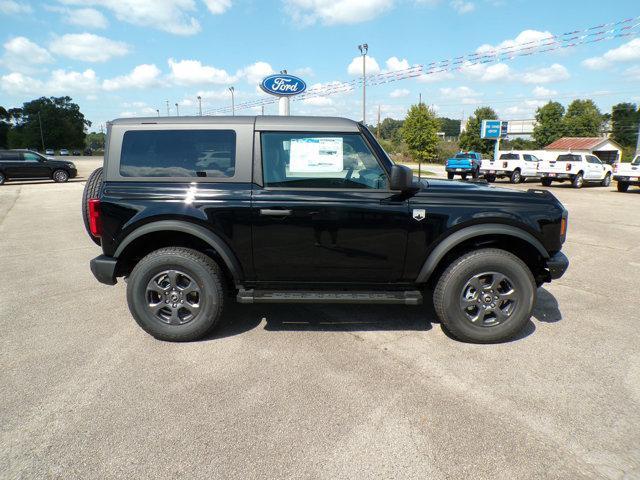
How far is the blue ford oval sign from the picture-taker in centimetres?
1463

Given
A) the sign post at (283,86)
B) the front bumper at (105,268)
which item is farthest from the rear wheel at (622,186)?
the front bumper at (105,268)

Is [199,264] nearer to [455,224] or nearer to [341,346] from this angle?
[341,346]

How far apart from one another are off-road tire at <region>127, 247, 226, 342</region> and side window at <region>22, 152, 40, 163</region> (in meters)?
20.4

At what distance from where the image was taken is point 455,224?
3.37m

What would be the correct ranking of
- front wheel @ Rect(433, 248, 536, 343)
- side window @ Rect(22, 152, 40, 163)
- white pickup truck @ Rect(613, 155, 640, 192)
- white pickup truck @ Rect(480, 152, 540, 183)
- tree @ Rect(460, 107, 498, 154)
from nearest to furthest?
front wheel @ Rect(433, 248, 536, 343), white pickup truck @ Rect(613, 155, 640, 192), side window @ Rect(22, 152, 40, 163), white pickup truck @ Rect(480, 152, 540, 183), tree @ Rect(460, 107, 498, 154)

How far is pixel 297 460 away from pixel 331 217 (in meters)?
1.80

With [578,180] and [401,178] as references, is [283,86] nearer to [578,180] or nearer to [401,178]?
[401,178]

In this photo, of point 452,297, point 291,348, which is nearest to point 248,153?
point 291,348

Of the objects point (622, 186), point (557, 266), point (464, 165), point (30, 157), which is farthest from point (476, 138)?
point (557, 266)

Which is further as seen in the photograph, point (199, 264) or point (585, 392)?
point (199, 264)

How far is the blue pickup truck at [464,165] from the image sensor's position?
24.1 metres

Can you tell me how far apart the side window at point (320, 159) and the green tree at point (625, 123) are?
94.0 m

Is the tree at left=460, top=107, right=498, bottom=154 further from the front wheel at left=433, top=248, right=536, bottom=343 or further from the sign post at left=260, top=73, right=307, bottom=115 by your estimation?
the front wheel at left=433, top=248, right=536, bottom=343

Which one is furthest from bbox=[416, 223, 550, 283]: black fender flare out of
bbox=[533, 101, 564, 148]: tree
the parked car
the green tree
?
the green tree
